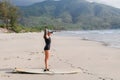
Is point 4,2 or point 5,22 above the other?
point 4,2

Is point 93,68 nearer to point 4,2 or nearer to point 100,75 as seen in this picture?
point 100,75

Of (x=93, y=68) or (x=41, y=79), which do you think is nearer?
(x=41, y=79)

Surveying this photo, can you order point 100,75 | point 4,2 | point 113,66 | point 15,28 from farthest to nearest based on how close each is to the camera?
point 4,2 < point 15,28 < point 113,66 < point 100,75

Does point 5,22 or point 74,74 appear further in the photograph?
point 5,22

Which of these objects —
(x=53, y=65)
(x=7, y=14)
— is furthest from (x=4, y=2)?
(x=53, y=65)

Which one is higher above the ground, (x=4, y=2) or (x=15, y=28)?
(x=4, y=2)

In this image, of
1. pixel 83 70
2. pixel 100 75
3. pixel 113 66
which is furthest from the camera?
pixel 113 66

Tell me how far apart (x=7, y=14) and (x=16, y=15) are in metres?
3.53

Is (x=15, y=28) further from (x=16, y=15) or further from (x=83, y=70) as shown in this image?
(x=83, y=70)

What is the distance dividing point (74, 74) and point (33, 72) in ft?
6.57

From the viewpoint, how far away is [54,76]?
50.1ft

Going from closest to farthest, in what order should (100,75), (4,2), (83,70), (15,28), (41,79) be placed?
(41,79) → (100,75) → (83,70) → (15,28) → (4,2)

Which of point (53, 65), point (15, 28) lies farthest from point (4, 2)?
point (53, 65)

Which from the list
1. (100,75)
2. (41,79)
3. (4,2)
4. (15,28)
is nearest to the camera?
(41,79)
